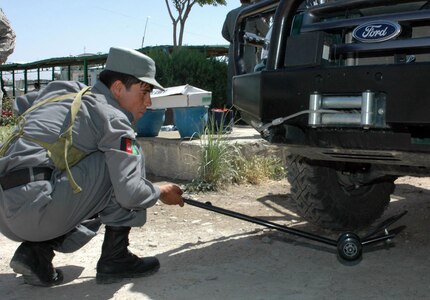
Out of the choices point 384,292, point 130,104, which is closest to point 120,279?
point 130,104

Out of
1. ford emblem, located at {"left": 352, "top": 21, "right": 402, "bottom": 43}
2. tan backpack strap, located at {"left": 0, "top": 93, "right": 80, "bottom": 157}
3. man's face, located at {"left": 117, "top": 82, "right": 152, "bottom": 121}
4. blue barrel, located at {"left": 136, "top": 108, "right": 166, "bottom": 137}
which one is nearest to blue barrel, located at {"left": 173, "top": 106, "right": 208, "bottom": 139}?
blue barrel, located at {"left": 136, "top": 108, "right": 166, "bottom": 137}

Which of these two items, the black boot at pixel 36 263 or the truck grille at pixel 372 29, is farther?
the black boot at pixel 36 263

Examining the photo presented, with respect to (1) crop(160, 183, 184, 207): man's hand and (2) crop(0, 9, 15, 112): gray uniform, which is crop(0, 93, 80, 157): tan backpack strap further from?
(2) crop(0, 9, 15, 112): gray uniform

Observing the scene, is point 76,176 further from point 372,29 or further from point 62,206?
point 372,29

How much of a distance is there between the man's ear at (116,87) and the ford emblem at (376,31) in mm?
1142

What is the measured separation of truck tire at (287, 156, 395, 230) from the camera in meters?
3.34

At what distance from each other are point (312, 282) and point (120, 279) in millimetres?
954

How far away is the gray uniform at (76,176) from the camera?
8.15 ft

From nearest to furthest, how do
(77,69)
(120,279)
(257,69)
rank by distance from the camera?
1. (120,279)
2. (257,69)
3. (77,69)

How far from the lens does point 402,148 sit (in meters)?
2.37

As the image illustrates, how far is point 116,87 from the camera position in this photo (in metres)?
2.80

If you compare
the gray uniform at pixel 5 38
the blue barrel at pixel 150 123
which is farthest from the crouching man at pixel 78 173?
the gray uniform at pixel 5 38

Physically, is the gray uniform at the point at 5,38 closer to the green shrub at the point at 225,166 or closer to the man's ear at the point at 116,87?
the green shrub at the point at 225,166

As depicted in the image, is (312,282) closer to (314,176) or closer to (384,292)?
(384,292)
